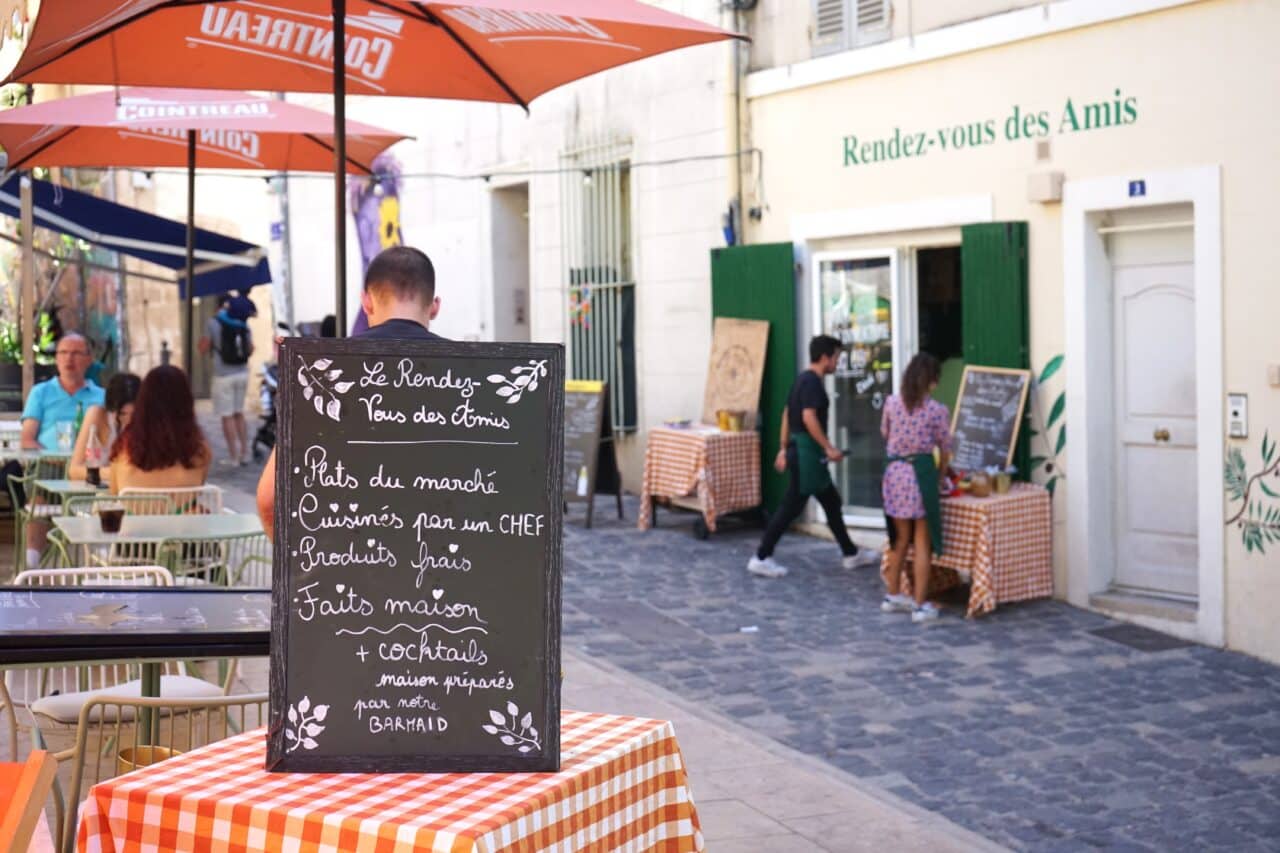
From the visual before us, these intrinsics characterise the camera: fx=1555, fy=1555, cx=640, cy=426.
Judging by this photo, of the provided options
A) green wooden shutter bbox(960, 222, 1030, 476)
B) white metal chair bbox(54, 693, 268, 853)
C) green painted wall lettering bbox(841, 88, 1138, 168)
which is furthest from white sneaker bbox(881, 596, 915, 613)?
white metal chair bbox(54, 693, 268, 853)

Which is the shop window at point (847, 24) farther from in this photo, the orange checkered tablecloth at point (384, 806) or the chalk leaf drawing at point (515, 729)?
the chalk leaf drawing at point (515, 729)

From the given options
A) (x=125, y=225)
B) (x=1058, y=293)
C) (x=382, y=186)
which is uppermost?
(x=382, y=186)

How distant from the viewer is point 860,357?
11883 millimetres

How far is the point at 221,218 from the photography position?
24125 mm

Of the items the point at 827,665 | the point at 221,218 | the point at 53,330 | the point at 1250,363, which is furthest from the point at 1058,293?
the point at 221,218

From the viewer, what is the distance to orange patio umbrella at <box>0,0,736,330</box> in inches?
205

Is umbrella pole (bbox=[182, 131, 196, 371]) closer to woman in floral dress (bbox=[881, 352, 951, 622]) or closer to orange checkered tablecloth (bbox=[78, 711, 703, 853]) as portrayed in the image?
woman in floral dress (bbox=[881, 352, 951, 622])

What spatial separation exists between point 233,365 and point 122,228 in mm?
6825

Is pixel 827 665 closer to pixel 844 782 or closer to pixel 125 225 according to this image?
pixel 844 782

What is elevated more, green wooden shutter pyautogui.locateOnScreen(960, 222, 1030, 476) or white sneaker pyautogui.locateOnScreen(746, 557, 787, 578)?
green wooden shutter pyautogui.locateOnScreen(960, 222, 1030, 476)

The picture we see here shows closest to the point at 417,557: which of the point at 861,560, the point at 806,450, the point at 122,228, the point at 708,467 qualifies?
the point at 806,450

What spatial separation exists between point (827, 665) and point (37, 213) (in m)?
7.03

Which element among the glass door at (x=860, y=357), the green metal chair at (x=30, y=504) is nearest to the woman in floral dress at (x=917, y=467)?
the glass door at (x=860, y=357)

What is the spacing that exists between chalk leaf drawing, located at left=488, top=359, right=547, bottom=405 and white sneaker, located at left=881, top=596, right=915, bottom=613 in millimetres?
6966
